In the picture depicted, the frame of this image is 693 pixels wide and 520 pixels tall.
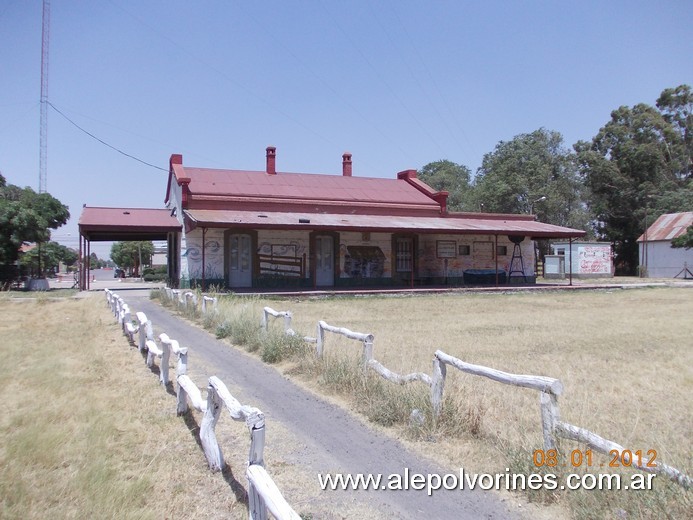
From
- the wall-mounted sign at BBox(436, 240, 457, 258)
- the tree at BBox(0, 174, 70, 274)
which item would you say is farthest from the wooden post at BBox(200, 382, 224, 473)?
the tree at BBox(0, 174, 70, 274)

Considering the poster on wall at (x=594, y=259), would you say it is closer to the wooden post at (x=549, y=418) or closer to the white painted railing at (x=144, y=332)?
the white painted railing at (x=144, y=332)

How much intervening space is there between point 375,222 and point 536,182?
104 ft

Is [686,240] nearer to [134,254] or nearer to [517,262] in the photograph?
[517,262]

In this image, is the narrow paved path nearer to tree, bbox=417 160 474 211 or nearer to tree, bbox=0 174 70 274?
tree, bbox=0 174 70 274

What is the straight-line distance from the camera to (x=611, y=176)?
163 feet

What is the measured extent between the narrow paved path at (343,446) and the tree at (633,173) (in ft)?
155

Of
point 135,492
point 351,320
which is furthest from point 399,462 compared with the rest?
point 351,320

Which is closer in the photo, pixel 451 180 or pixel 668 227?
pixel 668 227

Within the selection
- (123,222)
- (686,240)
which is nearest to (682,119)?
(686,240)

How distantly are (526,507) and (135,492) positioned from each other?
108 inches

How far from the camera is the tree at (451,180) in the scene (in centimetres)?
5991

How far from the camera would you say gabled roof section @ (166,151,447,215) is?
24453 millimetres

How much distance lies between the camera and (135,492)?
13.1ft

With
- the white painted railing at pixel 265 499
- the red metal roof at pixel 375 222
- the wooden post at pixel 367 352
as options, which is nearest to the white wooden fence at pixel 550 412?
the wooden post at pixel 367 352
